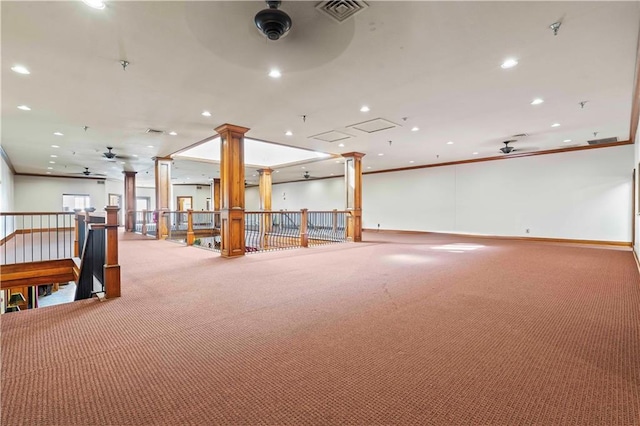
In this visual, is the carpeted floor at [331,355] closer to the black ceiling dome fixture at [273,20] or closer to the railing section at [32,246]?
the black ceiling dome fixture at [273,20]

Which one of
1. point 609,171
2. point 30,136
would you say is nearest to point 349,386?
point 30,136

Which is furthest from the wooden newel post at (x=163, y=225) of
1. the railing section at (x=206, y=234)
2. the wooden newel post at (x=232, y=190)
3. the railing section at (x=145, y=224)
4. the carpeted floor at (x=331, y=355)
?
the carpeted floor at (x=331, y=355)

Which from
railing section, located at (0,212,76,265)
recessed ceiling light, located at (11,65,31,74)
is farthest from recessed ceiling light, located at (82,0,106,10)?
railing section, located at (0,212,76,265)

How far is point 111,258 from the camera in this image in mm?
3391

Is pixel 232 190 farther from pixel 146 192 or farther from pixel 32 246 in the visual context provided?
pixel 146 192

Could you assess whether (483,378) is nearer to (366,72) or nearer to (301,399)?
(301,399)

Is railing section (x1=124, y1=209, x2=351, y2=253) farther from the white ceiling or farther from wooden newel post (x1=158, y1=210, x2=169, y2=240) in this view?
the white ceiling

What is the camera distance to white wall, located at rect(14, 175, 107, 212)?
14023mm

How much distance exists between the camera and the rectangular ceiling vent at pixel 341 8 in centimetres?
250

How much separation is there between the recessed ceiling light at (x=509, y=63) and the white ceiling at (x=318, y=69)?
0.32 feet

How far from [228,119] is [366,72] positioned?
311cm

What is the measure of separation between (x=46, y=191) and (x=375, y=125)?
55.9 feet

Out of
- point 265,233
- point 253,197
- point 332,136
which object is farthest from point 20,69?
point 253,197

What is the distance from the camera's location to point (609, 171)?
8305mm
